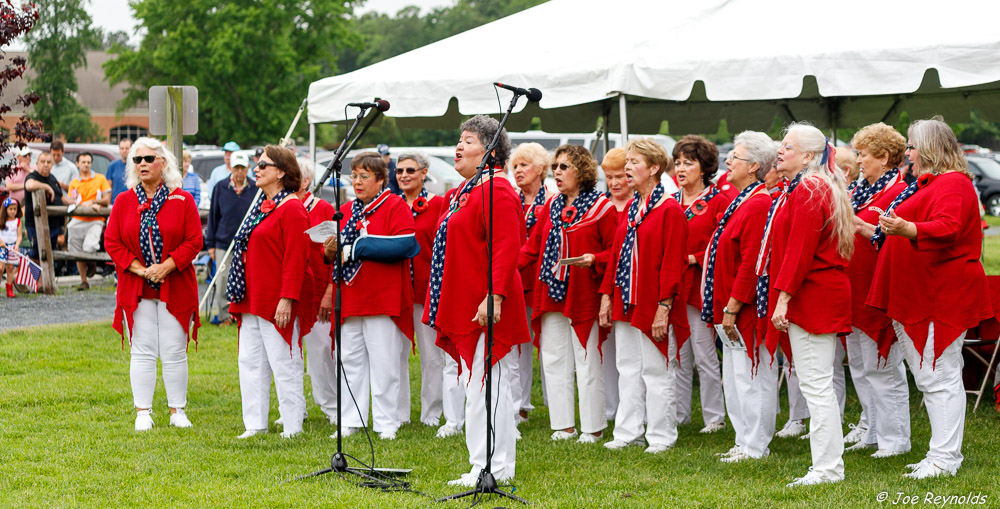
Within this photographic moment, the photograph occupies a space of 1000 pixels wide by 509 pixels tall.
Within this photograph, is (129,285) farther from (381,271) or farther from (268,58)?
(268,58)

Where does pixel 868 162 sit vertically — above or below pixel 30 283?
above

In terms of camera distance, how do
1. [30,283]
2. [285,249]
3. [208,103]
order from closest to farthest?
1. [285,249]
2. [30,283]
3. [208,103]

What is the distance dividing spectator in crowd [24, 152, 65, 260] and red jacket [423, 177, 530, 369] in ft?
31.6

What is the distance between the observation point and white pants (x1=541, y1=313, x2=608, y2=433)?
7117 mm

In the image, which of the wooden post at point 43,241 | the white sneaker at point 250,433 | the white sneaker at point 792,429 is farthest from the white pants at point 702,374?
the wooden post at point 43,241

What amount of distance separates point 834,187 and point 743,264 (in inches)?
28.4

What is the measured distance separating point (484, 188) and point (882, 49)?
3172 millimetres

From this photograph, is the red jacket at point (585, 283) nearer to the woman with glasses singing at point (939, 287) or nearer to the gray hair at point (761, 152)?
the gray hair at point (761, 152)

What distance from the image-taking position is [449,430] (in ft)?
24.4

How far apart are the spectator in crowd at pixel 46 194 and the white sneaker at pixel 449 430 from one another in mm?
8445

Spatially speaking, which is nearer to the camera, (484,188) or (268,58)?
(484,188)

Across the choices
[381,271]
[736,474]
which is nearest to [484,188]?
[381,271]

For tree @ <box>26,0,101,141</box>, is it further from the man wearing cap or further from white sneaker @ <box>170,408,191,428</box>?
white sneaker @ <box>170,408,191,428</box>

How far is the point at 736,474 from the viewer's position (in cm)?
619
